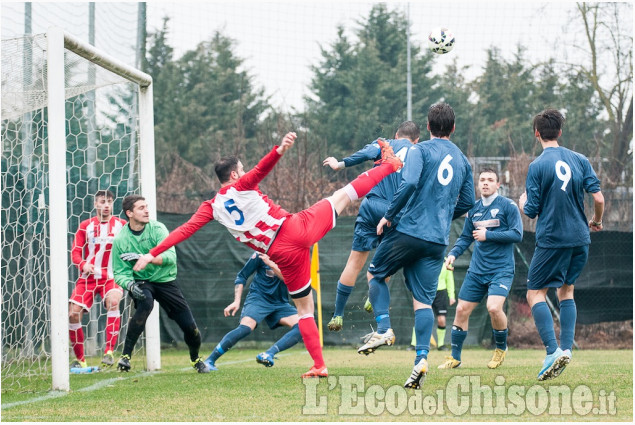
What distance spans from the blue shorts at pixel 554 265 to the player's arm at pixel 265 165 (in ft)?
7.90

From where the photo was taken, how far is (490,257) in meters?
8.39

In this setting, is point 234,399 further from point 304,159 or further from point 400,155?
point 304,159

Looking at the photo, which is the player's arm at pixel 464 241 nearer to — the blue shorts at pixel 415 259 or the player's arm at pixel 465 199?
the player's arm at pixel 465 199

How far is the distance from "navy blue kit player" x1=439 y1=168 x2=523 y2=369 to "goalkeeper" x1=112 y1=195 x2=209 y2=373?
110 inches

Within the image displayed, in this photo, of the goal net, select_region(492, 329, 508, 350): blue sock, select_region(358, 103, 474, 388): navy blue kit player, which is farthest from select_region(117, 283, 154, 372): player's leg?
select_region(492, 329, 508, 350): blue sock

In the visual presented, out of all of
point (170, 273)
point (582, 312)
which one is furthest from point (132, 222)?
point (582, 312)

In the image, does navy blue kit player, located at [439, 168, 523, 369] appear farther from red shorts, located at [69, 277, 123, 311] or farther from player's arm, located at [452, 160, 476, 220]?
red shorts, located at [69, 277, 123, 311]

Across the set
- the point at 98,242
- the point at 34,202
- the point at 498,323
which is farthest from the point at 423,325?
the point at 34,202

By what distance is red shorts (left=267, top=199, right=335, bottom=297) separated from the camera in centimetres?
652

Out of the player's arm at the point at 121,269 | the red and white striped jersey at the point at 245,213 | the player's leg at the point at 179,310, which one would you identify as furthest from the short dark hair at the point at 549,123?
the player's arm at the point at 121,269

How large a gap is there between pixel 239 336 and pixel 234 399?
2366 millimetres

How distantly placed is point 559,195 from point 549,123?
25.5 inches

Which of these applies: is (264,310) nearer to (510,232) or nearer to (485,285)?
(485,285)

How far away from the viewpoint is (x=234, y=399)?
5.95 meters
